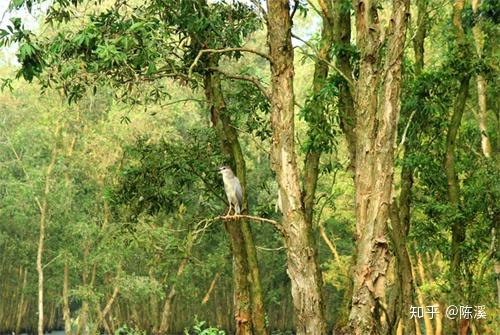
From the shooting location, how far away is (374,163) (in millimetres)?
8172

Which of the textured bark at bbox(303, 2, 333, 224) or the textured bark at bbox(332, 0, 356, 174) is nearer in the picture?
the textured bark at bbox(332, 0, 356, 174)

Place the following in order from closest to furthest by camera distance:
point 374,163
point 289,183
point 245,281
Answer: point 374,163 → point 289,183 → point 245,281

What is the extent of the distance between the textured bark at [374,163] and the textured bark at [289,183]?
827mm

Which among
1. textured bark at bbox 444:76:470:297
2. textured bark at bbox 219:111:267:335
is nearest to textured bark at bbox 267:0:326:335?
A: textured bark at bbox 219:111:267:335

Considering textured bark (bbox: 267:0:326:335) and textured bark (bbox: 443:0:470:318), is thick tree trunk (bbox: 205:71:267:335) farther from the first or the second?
textured bark (bbox: 443:0:470:318)

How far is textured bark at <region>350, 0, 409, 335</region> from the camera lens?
8.00 meters

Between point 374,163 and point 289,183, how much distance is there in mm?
1278

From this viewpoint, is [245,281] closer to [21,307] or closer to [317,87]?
[317,87]

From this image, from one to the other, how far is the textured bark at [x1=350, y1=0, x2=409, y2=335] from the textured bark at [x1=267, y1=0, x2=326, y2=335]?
2.71ft

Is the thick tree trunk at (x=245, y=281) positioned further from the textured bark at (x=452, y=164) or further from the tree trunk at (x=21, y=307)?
the tree trunk at (x=21, y=307)

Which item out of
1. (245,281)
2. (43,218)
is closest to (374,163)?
(245,281)

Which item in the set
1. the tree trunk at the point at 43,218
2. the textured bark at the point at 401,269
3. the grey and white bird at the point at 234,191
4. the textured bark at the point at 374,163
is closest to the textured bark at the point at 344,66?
the grey and white bird at the point at 234,191

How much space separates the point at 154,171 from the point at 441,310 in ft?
61.7

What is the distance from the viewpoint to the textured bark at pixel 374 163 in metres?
8.00
